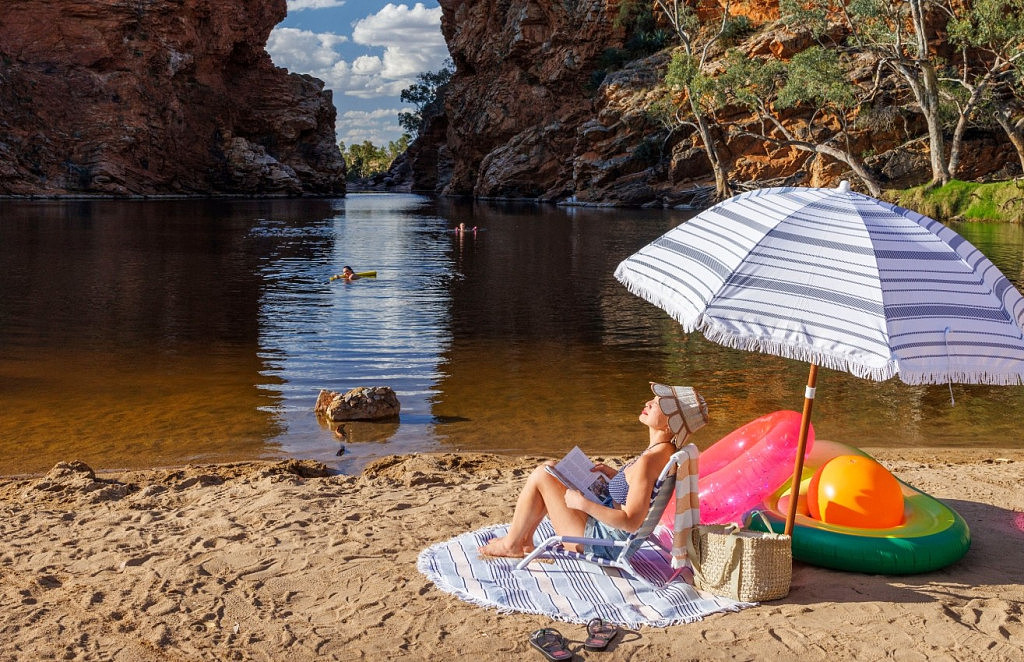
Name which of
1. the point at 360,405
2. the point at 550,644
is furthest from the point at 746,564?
the point at 360,405

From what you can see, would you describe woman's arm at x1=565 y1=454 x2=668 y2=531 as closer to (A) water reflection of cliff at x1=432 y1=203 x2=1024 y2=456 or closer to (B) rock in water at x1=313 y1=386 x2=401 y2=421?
(A) water reflection of cliff at x1=432 y1=203 x2=1024 y2=456

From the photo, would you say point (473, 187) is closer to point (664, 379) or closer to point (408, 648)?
point (664, 379)

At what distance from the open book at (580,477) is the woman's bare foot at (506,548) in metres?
0.47

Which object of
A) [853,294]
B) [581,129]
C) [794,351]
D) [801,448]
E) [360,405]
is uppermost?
[581,129]

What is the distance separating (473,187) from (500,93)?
A: 8297 millimetres

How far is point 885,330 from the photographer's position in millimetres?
3812

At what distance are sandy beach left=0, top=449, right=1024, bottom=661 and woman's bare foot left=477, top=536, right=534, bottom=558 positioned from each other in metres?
0.42

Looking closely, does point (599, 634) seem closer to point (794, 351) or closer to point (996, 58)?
point (794, 351)

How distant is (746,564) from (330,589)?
6.89 feet

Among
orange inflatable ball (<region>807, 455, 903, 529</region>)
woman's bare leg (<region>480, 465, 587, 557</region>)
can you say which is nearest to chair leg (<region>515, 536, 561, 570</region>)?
woman's bare leg (<region>480, 465, 587, 557</region>)

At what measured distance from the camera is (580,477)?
4.80m

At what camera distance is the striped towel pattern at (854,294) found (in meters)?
3.85

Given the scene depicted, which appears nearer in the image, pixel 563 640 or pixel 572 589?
pixel 563 640

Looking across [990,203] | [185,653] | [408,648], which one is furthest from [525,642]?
[990,203]
